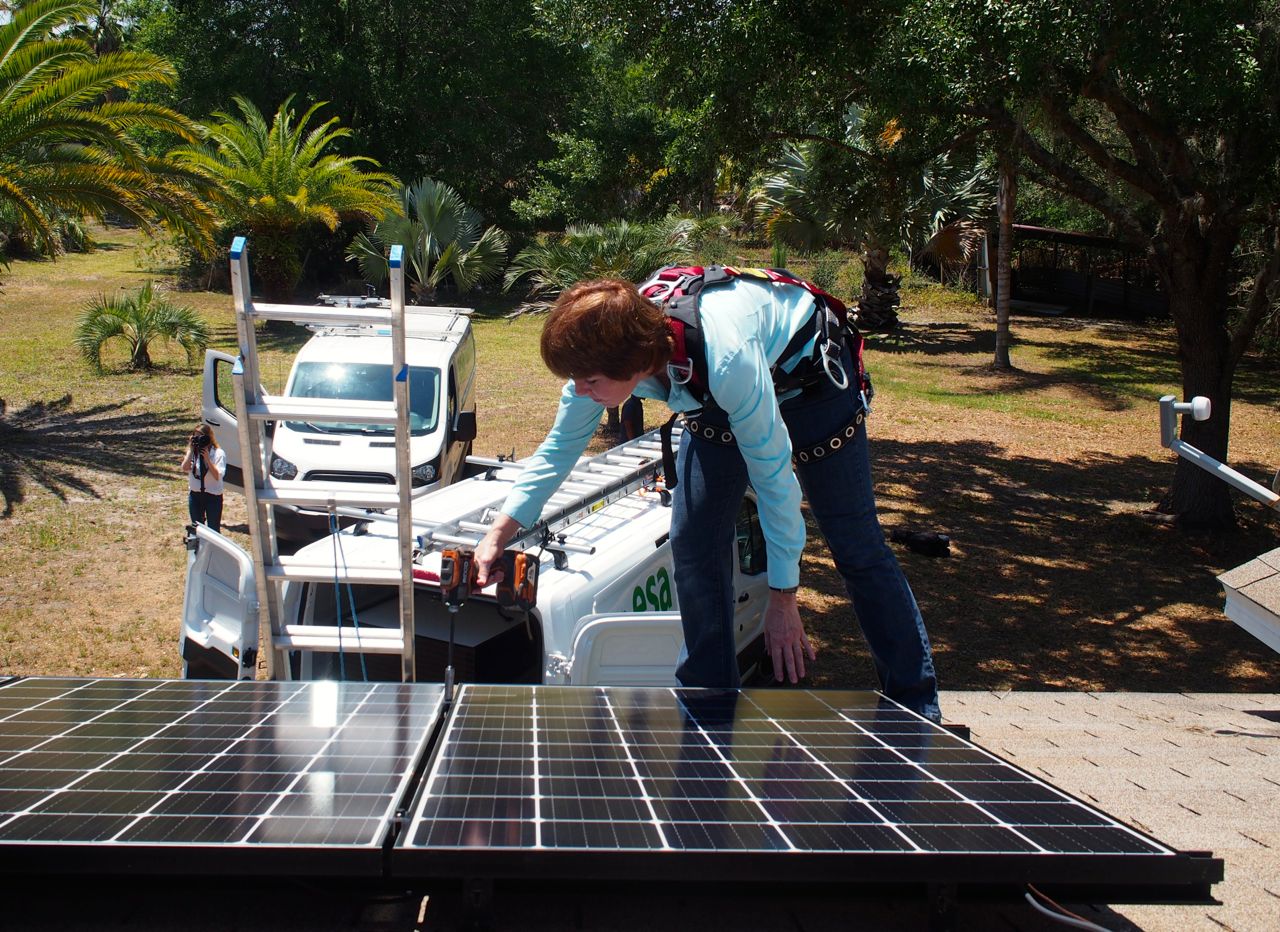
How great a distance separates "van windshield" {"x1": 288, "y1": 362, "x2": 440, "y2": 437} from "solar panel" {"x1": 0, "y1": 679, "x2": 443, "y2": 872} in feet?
24.9

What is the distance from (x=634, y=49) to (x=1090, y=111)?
591 cm

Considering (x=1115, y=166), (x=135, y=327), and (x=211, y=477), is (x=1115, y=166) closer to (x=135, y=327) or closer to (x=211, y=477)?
(x=211, y=477)

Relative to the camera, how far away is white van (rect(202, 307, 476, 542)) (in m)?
9.74

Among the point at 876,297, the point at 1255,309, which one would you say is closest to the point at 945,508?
the point at 1255,309

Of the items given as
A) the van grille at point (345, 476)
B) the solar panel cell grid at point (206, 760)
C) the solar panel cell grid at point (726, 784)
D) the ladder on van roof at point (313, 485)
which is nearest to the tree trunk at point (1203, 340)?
the van grille at point (345, 476)

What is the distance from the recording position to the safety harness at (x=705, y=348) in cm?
318

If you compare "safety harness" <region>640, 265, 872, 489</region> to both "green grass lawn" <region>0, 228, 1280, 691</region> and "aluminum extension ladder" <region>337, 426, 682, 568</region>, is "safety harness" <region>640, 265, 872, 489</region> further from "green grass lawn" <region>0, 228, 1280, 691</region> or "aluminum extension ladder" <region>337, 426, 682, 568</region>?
"green grass lawn" <region>0, 228, 1280, 691</region>

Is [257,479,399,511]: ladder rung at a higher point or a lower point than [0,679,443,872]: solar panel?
higher

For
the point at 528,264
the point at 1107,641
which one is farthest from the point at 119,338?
the point at 1107,641

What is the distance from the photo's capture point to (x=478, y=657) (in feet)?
18.3

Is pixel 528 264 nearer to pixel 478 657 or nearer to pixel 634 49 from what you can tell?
pixel 634 49

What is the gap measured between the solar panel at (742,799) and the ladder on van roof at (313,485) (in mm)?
919

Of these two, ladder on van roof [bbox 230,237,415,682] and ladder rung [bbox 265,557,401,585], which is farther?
ladder rung [bbox 265,557,401,585]

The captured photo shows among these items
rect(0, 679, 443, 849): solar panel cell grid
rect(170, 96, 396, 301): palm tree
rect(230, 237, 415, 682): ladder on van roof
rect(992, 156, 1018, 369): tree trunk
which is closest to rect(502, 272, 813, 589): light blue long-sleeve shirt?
rect(230, 237, 415, 682): ladder on van roof
